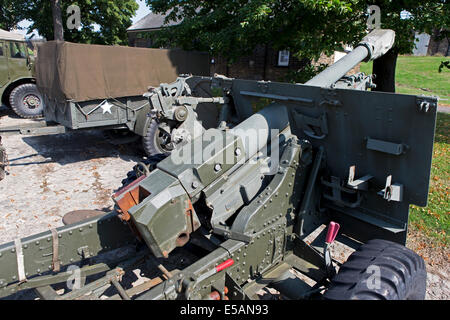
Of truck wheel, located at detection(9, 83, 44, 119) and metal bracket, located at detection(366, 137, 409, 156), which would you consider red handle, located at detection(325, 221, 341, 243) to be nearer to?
metal bracket, located at detection(366, 137, 409, 156)

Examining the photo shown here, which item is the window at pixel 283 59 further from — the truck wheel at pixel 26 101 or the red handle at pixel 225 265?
the red handle at pixel 225 265

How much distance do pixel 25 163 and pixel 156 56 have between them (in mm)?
3831

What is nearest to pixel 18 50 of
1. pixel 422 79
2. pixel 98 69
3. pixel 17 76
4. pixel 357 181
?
pixel 17 76

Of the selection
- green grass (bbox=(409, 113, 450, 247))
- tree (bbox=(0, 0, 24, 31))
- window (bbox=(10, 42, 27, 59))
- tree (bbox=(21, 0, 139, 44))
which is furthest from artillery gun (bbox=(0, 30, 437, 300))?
tree (bbox=(0, 0, 24, 31))

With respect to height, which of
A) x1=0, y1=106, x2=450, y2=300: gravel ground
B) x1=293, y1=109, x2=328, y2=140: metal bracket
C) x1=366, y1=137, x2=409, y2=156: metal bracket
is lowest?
x1=0, y1=106, x2=450, y2=300: gravel ground

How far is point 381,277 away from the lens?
2.51m

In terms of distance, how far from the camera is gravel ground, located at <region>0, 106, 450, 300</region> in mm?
4484

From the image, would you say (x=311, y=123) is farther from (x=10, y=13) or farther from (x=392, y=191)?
(x=10, y=13)

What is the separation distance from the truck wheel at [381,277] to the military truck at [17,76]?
11.9m

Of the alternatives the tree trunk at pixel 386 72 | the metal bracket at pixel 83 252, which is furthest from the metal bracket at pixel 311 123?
the tree trunk at pixel 386 72

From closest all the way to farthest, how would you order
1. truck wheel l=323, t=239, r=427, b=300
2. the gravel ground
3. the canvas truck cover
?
truck wheel l=323, t=239, r=427, b=300 < the gravel ground < the canvas truck cover

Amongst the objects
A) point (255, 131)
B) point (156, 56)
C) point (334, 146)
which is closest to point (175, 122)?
point (255, 131)

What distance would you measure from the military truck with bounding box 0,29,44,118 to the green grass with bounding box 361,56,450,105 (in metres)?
17.9
